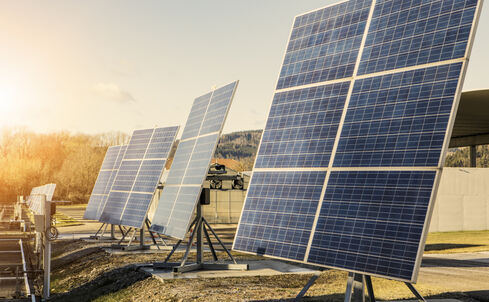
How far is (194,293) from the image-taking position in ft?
51.3

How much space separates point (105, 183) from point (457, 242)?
24423mm

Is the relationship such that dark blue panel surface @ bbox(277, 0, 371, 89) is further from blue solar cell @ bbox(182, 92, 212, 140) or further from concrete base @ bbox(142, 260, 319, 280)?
blue solar cell @ bbox(182, 92, 212, 140)

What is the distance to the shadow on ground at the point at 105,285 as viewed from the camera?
18844 mm

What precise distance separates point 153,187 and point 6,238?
82.3 ft

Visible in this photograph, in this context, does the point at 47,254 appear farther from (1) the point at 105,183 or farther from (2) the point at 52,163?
(2) the point at 52,163

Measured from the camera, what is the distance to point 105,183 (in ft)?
126

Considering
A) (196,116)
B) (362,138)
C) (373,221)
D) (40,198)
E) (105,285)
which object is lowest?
(105,285)

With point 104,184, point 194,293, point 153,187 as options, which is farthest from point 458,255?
point 104,184

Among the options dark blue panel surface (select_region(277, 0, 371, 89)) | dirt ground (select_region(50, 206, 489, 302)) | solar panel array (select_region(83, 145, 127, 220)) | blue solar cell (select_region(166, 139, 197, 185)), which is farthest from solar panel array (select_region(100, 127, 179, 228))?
dark blue panel surface (select_region(277, 0, 371, 89))

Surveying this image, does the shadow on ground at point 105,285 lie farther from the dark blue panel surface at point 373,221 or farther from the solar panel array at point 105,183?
the solar panel array at point 105,183

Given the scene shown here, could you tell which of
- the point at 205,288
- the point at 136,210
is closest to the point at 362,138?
the point at 205,288

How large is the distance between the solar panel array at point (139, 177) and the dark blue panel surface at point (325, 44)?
13.6 metres

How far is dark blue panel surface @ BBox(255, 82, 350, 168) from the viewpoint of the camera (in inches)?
487

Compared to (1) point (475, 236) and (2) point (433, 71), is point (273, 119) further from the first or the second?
(1) point (475, 236)
